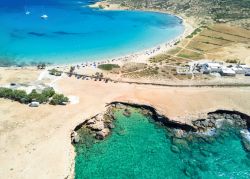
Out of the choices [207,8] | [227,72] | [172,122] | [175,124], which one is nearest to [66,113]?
[172,122]

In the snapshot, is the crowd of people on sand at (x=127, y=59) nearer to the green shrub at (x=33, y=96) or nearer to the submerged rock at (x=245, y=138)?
the green shrub at (x=33, y=96)

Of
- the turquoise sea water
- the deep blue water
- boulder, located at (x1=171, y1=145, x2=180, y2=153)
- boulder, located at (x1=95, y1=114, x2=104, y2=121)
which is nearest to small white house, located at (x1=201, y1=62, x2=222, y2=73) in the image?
the deep blue water

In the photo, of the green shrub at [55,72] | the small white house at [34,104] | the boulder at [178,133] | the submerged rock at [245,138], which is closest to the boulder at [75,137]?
the small white house at [34,104]

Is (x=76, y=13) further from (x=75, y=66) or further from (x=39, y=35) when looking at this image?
(x=75, y=66)

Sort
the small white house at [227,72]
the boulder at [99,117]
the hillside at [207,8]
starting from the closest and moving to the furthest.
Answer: the boulder at [99,117] → the small white house at [227,72] → the hillside at [207,8]

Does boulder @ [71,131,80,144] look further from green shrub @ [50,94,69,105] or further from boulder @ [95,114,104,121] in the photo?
green shrub @ [50,94,69,105]

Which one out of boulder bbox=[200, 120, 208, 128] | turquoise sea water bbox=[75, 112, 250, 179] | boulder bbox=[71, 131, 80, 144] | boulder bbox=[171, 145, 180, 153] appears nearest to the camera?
turquoise sea water bbox=[75, 112, 250, 179]

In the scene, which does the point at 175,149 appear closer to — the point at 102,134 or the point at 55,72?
the point at 102,134
